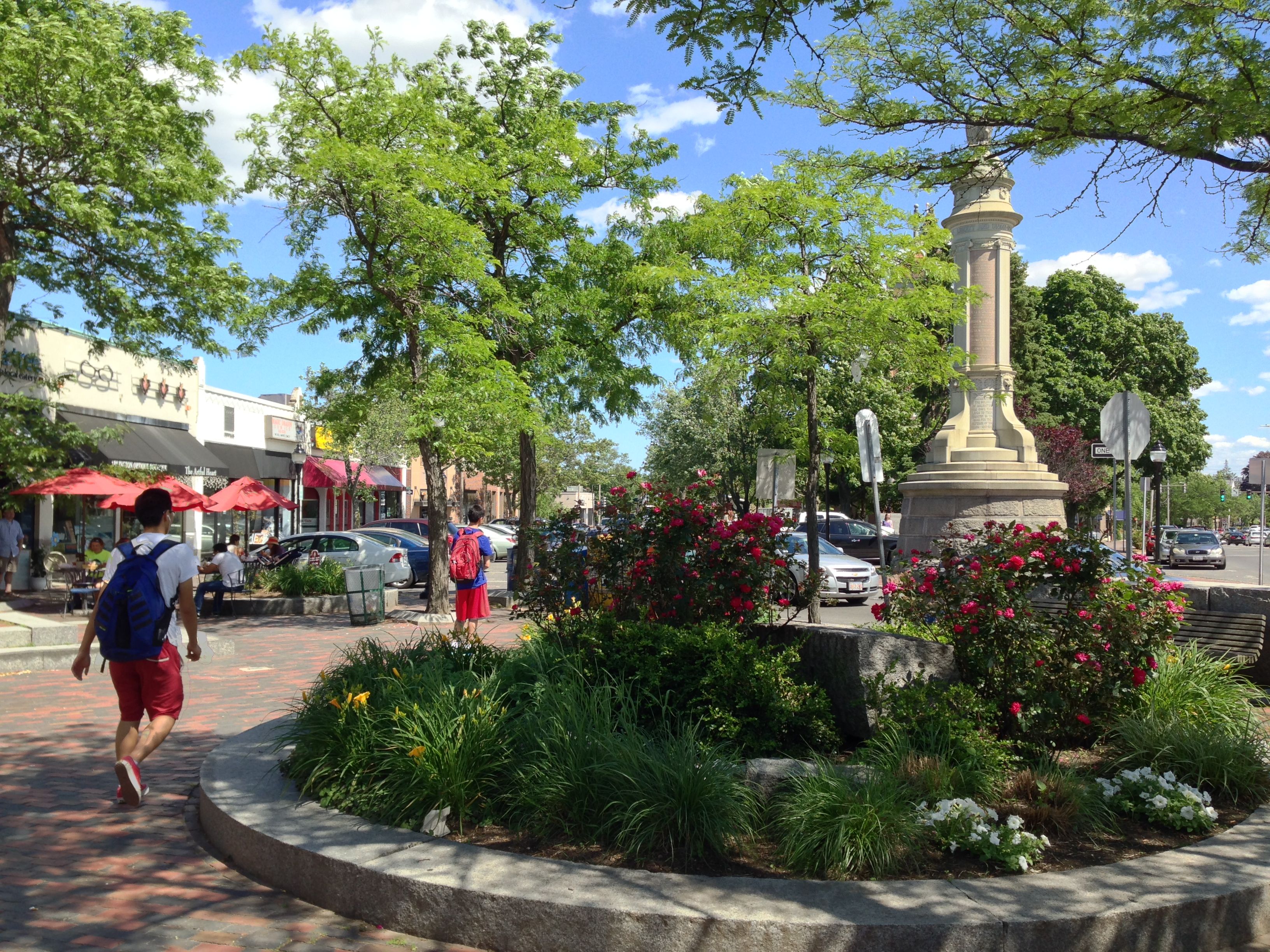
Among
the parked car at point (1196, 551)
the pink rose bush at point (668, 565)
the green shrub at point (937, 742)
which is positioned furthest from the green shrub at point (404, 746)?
the parked car at point (1196, 551)

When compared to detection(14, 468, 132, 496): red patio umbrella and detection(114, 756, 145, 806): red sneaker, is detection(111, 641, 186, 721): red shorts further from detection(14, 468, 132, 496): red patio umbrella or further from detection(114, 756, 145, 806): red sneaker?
detection(14, 468, 132, 496): red patio umbrella

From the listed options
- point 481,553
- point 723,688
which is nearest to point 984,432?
point 481,553

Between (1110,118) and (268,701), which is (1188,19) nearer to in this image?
(1110,118)

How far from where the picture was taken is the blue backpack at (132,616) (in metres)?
5.75

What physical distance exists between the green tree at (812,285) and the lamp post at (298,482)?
2671 centimetres

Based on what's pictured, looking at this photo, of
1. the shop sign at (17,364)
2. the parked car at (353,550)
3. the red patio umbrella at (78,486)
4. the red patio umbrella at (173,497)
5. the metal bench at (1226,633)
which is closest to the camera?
the metal bench at (1226,633)

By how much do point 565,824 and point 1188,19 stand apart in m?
5.94

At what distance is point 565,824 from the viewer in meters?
4.72

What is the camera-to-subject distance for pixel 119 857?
5211mm

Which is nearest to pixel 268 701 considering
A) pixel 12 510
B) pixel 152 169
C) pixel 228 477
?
pixel 152 169

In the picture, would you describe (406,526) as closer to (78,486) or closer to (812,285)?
(78,486)

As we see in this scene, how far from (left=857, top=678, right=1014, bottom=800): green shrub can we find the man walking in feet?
65.8

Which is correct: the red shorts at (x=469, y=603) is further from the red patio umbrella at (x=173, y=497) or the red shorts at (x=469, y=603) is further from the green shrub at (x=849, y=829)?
the green shrub at (x=849, y=829)

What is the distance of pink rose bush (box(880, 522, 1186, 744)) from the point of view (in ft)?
19.4
